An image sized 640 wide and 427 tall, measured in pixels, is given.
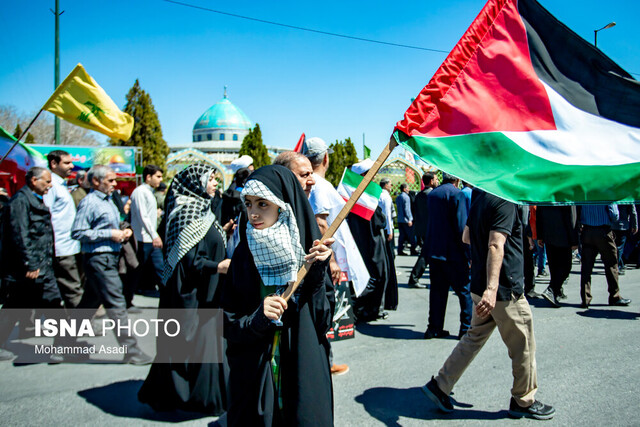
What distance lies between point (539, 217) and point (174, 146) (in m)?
87.8

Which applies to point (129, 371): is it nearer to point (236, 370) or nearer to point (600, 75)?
point (236, 370)

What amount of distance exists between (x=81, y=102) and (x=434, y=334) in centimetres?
503

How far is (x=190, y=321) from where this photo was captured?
361 cm

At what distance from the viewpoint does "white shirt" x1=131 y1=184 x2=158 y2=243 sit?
6531 mm

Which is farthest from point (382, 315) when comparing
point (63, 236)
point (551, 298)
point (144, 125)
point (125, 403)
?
point (144, 125)

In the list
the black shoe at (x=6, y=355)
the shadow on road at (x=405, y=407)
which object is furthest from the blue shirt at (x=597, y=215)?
the black shoe at (x=6, y=355)

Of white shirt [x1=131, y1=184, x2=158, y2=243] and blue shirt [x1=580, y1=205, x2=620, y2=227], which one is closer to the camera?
white shirt [x1=131, y1=184, x2=158, y2=243]

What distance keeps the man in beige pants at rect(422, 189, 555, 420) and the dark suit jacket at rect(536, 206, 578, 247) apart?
12.8 feet

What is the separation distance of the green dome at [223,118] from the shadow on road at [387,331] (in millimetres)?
82365

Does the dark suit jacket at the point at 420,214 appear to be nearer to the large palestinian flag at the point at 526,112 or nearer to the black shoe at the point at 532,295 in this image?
the black shoe at the point at 532,295

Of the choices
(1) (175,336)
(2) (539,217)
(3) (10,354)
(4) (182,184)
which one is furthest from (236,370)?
(2) (539,217)

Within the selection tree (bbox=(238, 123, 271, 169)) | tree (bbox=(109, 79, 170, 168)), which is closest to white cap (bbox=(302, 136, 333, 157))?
tree (bbox=(109, 79, 170, 168))

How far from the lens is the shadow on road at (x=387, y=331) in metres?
5.55

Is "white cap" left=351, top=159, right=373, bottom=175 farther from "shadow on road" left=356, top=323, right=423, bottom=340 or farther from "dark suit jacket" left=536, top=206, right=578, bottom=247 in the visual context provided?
"dark suit jacket" left=536, top=206, right=578, bottom=247
